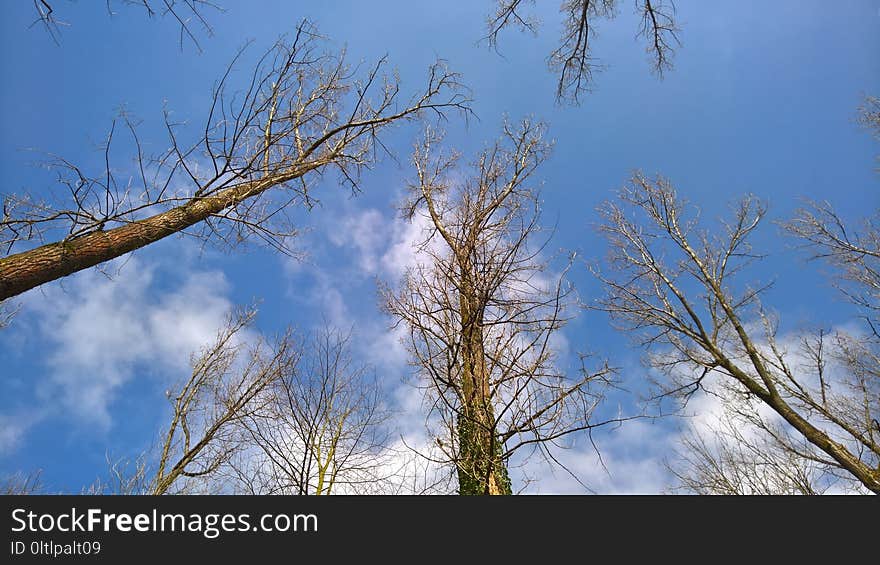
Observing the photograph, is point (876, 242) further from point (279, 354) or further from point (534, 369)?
point (279, 354)

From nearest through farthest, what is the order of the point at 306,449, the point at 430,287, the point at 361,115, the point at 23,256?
the point at 23,256 < the point at 430,287 < the point at 361,115 < the point at 306,449

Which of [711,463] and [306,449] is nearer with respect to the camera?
[306,449]

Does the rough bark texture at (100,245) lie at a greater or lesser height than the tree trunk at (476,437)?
greater

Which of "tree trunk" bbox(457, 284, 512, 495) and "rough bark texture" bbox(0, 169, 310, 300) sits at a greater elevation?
"rough bark texture" bbox(0, 169, 310, 300)

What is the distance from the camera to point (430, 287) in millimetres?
4113

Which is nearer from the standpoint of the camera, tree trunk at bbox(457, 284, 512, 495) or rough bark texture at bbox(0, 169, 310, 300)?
rough bark texture at bbox(0, 169, 310, 300)

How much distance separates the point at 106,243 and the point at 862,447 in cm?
1009

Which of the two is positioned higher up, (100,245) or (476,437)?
(100,245)

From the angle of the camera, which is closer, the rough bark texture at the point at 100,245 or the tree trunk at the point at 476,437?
the rough bark texture at the point at 100,245

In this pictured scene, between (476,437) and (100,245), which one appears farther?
(476,437)
